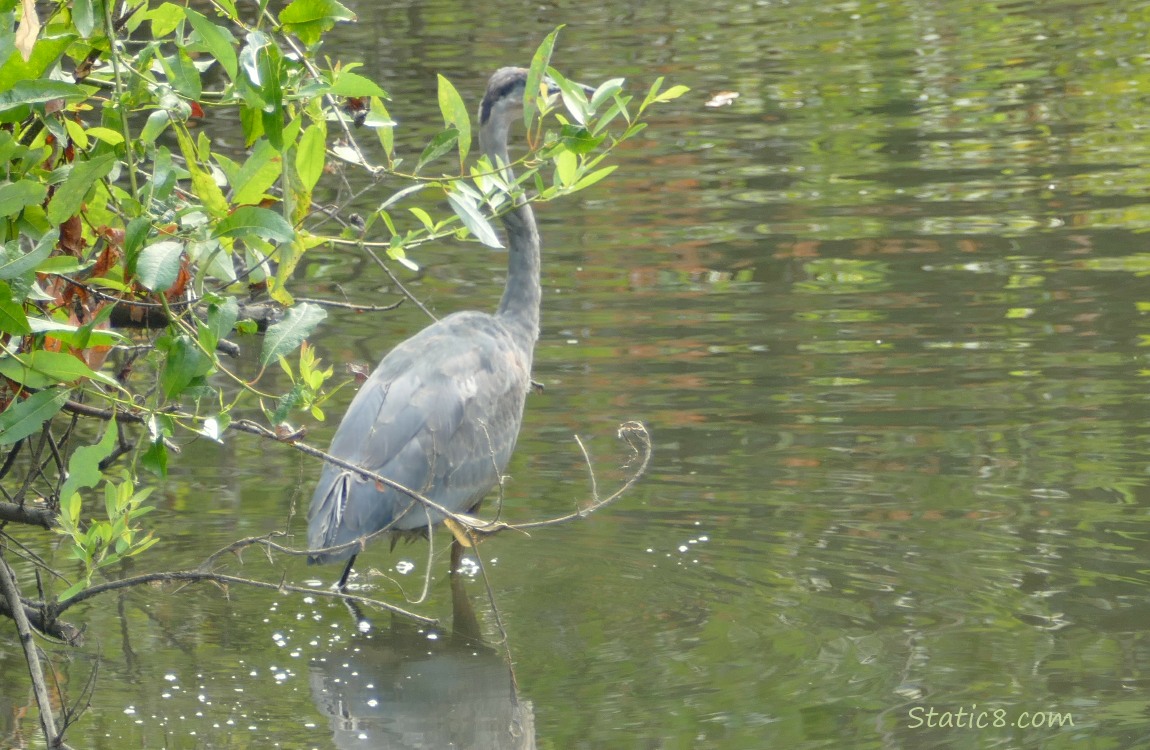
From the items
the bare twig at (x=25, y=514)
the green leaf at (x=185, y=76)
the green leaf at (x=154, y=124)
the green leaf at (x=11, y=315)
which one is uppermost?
the green leaf at (x=185, y=76)

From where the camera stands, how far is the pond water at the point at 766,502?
14.7 ft

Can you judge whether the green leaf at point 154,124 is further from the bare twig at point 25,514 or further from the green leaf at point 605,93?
the bare twig at point 25,514

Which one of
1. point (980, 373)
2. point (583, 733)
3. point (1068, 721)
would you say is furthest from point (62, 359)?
point (980, 373)

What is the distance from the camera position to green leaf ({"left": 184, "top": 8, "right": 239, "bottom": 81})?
2615mm

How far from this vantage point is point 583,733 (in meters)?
4.34

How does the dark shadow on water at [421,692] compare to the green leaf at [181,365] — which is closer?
the green leaf at [181,365]

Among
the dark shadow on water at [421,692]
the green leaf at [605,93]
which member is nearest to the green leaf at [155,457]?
the green leaf at [605,93]

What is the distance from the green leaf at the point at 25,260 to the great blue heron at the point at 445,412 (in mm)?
2394

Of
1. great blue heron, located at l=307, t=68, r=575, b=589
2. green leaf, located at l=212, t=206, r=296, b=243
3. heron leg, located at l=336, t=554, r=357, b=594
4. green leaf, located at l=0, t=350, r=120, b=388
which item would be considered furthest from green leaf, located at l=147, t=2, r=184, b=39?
heron leg, located at l=336, t=554, r=357, b=594

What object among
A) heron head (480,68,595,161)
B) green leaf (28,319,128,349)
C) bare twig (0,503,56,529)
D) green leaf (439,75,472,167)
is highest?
green leaf (439,75,472,167)

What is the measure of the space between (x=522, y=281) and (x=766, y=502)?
1.35m

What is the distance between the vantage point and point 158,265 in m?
2.72

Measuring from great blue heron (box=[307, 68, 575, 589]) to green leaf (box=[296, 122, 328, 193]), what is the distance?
2.22 m

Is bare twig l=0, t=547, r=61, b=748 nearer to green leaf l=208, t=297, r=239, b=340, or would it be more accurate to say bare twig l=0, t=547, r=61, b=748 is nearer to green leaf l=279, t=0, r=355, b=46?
green leaf l=208, t=297, r=239, b=340
